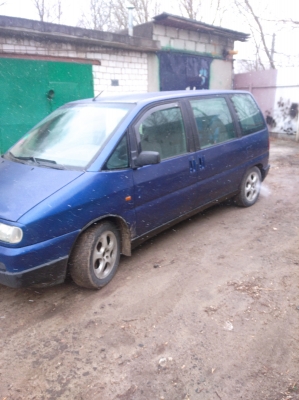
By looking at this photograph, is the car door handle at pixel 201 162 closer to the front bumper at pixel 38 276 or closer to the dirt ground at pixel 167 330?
the dirt ground at pixel 167 330

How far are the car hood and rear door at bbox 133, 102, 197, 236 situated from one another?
0.80m

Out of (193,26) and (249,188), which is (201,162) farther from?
(193,26)

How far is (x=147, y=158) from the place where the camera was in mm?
3584

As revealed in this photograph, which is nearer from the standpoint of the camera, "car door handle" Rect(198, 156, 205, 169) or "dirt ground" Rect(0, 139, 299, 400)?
"dirt ground" Rect(0, 139, 299, 400)

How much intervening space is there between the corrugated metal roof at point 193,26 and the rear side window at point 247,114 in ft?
19.0

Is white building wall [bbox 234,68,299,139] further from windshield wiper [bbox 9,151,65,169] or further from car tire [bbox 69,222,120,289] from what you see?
windshield wiper [bbox 9,151,65,169]

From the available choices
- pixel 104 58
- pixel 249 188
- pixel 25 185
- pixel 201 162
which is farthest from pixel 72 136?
pixel 104 58

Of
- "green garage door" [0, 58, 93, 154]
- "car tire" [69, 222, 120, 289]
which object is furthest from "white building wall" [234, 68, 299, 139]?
"car tire" [69, 222, 120, 289]

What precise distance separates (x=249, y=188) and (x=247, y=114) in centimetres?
119

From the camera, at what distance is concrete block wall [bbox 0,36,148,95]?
760cm

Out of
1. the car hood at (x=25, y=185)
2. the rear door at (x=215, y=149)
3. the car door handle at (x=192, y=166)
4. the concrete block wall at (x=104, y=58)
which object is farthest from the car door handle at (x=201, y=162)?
the concrete block wall at (x=104, y=58)

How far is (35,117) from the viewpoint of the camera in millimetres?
8172

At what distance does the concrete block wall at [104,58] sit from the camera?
760cm

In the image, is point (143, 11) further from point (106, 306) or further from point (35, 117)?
point (106, 306)
